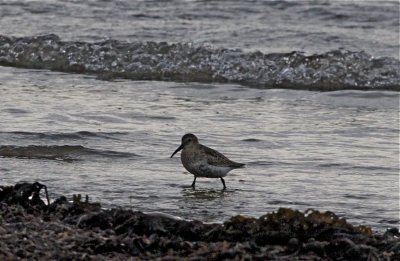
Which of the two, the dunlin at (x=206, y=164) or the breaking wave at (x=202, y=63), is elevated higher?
the breaking wave at (x=202, y=63)

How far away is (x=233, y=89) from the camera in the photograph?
40.1ft

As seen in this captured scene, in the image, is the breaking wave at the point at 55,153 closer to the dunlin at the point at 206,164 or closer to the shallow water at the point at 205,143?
the shallow water at the point at 205,143

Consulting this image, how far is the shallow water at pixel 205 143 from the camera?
7.30m

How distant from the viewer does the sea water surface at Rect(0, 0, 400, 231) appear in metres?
7.57

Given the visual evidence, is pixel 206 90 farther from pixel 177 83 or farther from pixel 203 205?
pixel 203 205

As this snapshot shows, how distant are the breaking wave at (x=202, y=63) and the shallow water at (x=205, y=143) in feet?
2.73

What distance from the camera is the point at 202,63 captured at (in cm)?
1362

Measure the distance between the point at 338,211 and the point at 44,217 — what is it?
2246 millimetres

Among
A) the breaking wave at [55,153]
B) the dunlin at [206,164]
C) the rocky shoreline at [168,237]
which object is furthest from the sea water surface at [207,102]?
the rocky shoreline at [168,237]

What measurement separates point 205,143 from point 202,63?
15.4 ft

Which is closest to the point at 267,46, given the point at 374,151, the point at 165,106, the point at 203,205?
the point at 165,106

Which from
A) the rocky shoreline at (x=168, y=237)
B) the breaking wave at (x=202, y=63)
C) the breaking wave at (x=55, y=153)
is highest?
the breaking wave at (x=202, y=63)

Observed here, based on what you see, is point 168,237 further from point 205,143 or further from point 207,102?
point 207,102

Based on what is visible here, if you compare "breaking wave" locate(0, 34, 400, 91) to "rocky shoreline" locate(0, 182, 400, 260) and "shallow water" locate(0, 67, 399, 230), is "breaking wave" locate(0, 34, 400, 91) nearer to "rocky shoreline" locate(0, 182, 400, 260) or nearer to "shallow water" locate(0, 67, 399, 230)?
"shallow water" locate(0, 67, 399, 230)
